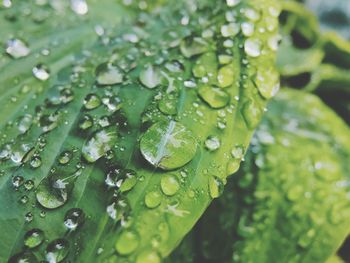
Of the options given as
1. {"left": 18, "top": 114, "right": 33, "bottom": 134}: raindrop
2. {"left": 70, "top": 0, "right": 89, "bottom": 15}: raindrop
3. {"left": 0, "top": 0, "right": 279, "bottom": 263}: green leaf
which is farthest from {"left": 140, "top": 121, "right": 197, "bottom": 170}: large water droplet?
{"left": 70, "top": 0, "right": 89, "bottom": 15}: raindrop

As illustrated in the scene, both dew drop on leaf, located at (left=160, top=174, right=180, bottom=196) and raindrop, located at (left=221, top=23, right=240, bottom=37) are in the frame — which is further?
raindrop, located at (left=221, top=23, right=240, bottom=37)

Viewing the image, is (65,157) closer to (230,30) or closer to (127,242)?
(127,242)

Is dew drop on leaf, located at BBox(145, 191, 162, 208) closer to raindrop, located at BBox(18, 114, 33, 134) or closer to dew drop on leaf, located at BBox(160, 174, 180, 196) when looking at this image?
dew drop on leaf, located at BBox(160, 174, 180, 196)

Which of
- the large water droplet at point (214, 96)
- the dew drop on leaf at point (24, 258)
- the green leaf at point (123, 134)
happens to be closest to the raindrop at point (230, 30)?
the green leaf at point (123, 134)

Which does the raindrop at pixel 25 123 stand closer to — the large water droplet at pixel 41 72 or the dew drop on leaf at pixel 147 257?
the large water droplet at pixel 41 72

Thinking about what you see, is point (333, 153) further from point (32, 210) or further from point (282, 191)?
point (32, 210)

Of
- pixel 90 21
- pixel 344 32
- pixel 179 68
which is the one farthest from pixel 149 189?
pixel 344 32

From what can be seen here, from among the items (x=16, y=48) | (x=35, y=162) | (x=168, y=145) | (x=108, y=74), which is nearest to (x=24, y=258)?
(x=35, y=162)
